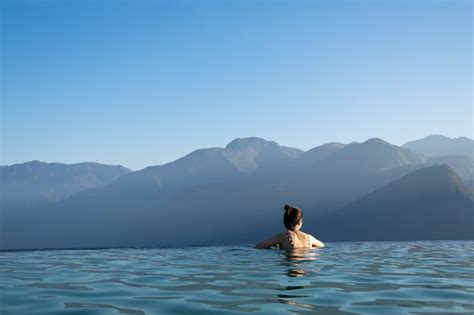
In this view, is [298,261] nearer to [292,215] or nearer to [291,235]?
[292,215]

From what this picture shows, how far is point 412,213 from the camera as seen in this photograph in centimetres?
12962

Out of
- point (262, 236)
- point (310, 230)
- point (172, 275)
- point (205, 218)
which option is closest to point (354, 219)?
point (310, 230)

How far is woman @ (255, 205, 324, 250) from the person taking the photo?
41.8ft

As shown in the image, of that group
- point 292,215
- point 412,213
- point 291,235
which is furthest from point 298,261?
point 412,213

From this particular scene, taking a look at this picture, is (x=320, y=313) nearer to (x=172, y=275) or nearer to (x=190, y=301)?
(x=190, y=301)

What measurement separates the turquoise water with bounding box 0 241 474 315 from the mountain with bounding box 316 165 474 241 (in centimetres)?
11713

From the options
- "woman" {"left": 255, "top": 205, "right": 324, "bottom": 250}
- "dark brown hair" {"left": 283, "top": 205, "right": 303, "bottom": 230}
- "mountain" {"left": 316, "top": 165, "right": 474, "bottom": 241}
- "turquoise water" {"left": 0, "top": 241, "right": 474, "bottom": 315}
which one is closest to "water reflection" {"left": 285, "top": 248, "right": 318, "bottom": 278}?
"turquoise water" {"left": 0, "top": 241, "right": 474, "bottom": 315}

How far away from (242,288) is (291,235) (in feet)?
20.0

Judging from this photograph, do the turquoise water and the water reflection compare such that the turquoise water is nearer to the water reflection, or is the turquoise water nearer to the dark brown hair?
the water reflection

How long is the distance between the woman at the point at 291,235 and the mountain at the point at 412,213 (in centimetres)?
11360

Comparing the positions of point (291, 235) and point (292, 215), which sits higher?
point (292, 215)

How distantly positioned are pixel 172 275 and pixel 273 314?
412 centimetres

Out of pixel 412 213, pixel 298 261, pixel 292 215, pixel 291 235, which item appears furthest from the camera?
pixel 412 213

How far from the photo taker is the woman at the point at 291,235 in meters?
12.7
